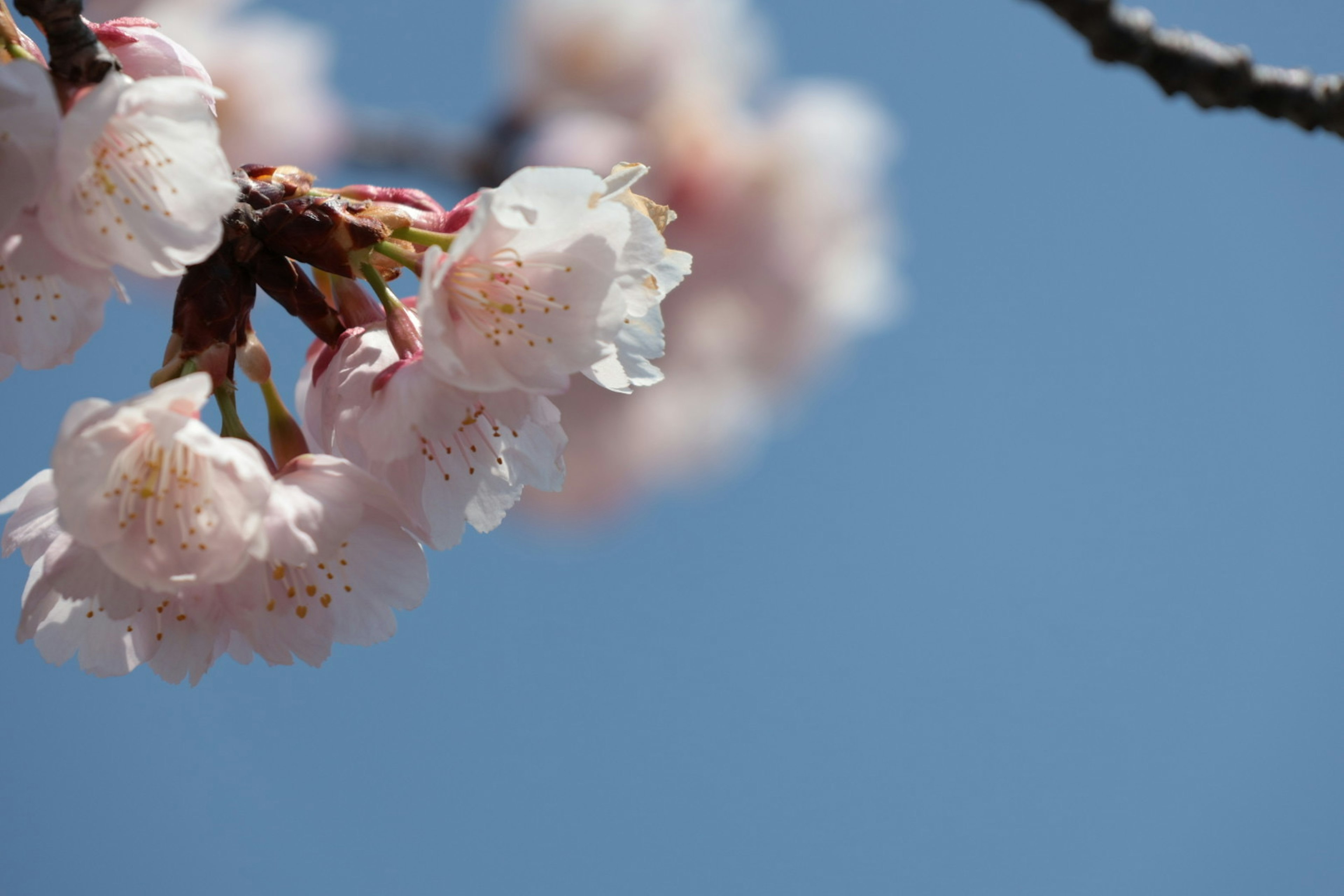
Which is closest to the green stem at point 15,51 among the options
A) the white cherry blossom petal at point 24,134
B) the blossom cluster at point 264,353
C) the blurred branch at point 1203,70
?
the blossom cluster at point 264,353

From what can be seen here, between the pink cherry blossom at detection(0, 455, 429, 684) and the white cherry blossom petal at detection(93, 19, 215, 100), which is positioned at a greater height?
the white cherry blossom petal at detection(93, 19, 215, 100)

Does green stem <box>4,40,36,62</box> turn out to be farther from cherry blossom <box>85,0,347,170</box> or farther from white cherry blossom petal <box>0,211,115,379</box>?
cherry blossom <box>85,0,347,170</box>

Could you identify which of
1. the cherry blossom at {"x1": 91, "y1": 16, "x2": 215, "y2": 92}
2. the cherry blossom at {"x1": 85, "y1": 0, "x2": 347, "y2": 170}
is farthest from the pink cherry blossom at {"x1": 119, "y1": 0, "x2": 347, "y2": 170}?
the cherry blossom at {"x1": 91, "y1": 16, "x2": 215, "y2": 92}

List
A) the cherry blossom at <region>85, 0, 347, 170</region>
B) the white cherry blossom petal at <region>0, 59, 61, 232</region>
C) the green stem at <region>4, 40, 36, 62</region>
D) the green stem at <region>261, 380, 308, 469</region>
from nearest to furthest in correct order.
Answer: the white cherry blossom petal at <region>0, 59, 61, 232</region> → the green stem at <region>4, 40, 36, 62</region> → the green stem at <region>261, 380, 308, 469</region> → the cherry blossom at <region>85, 0, 347, 170</region>

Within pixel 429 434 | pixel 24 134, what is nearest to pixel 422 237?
pixel 429 434

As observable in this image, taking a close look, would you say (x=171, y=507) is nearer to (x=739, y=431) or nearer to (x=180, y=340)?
(x=180, y=340)

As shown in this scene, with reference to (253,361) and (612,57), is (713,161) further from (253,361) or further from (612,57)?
(253,361)

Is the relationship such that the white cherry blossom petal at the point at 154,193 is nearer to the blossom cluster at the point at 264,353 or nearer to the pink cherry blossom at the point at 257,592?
the blossom cluster at the point at 264,353

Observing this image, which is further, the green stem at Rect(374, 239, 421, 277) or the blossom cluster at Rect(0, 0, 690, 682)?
the green stem at Rect(374, 239, 421, 277)

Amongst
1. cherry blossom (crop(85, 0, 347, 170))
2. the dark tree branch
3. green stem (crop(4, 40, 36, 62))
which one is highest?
the dark tree branch
